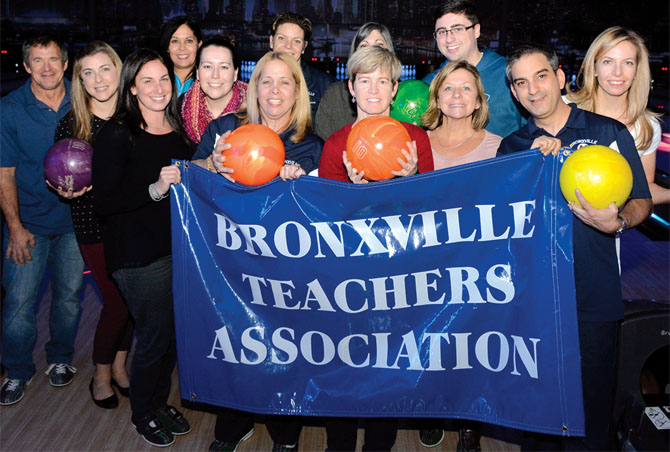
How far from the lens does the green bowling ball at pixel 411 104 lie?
2564 millimetres

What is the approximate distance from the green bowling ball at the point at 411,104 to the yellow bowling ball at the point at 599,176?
925 mm

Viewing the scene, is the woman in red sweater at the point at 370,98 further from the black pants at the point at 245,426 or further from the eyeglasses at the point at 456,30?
the black pants at the point at 245,426

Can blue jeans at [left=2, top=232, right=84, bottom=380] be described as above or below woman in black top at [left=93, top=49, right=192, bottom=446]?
below

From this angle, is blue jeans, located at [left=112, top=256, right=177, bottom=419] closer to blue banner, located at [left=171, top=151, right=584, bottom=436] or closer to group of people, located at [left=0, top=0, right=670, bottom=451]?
group of people, located at [left=0, top=0, right=670, bottom=451]

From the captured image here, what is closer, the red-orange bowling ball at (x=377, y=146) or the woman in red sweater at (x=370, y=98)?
the red-orange bowling ball at (x=377, y=146)

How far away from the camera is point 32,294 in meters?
2.72

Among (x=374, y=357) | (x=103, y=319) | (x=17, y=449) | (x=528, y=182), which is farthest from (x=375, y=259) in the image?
(x=17, y=449)

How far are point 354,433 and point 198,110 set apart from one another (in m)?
1.40

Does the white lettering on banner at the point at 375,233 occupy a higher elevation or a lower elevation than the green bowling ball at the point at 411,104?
lower

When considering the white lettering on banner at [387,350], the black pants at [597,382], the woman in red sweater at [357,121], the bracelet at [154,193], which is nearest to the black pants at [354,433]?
the woman in red sweater at [357,121]

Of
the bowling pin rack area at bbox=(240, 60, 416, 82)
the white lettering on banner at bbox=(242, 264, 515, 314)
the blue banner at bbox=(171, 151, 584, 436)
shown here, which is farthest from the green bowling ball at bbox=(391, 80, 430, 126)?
the bowling pin rack area at bbox=(240, 60, 416, 82)

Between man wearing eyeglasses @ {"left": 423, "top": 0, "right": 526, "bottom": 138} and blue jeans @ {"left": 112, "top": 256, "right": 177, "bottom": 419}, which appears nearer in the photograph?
blue jeans @ {"left": 112, "top": 256, "right": 177, "bottom": 419}

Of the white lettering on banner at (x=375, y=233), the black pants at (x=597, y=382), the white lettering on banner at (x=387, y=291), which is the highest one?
the white lettering on banner at (x=375, y=233)

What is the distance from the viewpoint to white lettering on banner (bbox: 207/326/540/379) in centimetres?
191
